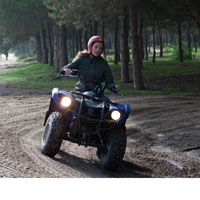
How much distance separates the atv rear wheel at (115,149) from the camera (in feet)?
17.6

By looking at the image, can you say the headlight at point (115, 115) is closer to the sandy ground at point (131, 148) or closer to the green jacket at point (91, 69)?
the green jacket at point (91, 69)

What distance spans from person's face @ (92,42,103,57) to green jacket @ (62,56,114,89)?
0.13 m

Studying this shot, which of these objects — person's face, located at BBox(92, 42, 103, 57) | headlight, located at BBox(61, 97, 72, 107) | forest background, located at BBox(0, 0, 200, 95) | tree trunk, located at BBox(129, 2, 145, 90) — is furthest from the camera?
forest background, located at BBox(0, 0, 200, 95)

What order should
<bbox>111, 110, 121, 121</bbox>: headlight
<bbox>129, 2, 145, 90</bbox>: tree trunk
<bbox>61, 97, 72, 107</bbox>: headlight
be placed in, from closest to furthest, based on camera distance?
<bbox>111, 110, 121, 121</bbox>: headlight
<bbox>61, 97, 72, 107</bbox>: headlight
<bbox>129, 2, 145, 90</bbox>: tree trunk

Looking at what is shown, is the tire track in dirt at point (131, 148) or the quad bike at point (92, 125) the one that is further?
the quad bike at point (92, 125)

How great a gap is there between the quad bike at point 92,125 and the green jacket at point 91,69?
0.96 feet

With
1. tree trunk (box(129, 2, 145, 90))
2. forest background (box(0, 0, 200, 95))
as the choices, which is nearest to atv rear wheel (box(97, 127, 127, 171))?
forest background (box(0, 0, 200, 95))

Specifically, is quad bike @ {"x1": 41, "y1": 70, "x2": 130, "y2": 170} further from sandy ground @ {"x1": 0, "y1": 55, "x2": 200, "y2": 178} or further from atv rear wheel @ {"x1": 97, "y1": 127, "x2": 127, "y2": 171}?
sandy ground @ {"x1": 0, "y1": 55, "x2": 200, "y2": 178}

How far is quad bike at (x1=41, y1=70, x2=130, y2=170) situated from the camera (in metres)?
5.39

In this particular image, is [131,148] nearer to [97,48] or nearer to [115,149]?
[115,149]

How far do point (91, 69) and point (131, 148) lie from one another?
2.03 meters

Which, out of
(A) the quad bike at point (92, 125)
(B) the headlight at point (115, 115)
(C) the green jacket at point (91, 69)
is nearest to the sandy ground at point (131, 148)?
(A) the quad bike at point (92, 125)
